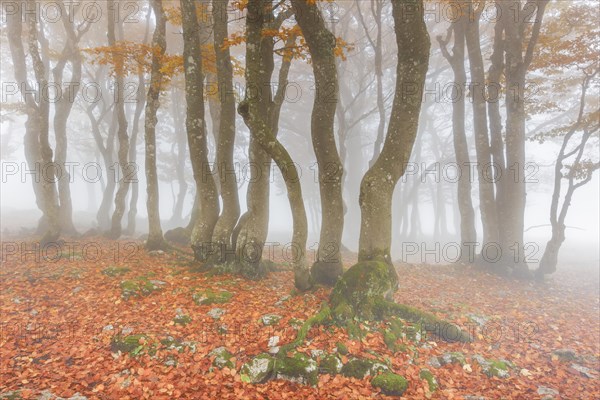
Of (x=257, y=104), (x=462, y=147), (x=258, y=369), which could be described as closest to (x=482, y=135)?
(x=462, y=147)

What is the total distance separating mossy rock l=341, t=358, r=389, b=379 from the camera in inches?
212

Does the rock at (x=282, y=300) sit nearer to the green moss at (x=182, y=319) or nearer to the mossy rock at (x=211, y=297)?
the mossy rock at (x=211, y=297)

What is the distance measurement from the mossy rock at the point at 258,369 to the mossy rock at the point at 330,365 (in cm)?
79

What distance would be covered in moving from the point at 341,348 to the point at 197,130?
6.93m

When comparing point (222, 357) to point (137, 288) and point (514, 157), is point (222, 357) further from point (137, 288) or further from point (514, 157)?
point (514, 157)

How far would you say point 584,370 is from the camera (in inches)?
248

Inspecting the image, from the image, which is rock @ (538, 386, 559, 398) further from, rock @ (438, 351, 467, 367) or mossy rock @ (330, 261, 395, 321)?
mossy rock @ (330, 261, 395, 321)

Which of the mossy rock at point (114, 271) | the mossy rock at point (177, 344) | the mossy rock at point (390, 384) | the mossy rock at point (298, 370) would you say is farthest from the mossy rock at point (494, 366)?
the mossy rock at point (114, 271)

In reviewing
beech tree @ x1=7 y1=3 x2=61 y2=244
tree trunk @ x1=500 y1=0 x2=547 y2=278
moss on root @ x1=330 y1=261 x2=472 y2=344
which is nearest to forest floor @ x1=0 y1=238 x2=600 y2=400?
moss on root @ x1=330 y1=261 x2=472 y2=344

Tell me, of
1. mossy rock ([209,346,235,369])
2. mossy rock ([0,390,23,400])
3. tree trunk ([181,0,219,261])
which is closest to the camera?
mossy rock ([0,390,23,400])

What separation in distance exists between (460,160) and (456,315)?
816cm

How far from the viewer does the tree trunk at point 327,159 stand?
24.9 feet

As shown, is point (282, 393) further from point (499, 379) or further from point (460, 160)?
point (460, 160)

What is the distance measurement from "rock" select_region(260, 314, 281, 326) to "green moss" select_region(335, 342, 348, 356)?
131 cm
